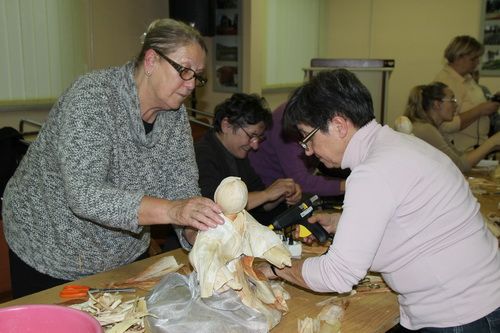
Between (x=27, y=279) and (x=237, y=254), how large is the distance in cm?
82

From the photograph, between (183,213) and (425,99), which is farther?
(425,99)

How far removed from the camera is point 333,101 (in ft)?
4.97

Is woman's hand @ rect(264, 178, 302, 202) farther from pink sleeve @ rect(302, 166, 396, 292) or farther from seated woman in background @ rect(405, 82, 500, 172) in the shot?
seated woman in background @ rect(405, 82, 500, 172)

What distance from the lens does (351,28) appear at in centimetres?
743

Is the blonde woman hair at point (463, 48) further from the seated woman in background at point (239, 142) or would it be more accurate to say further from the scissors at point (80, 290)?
the scissors at point (80, 290)

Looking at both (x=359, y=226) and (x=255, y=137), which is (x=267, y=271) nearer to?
(x=359, y=226)

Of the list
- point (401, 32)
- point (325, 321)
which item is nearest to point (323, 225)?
point (325, 321)

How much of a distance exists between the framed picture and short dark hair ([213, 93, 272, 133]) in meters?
4.58

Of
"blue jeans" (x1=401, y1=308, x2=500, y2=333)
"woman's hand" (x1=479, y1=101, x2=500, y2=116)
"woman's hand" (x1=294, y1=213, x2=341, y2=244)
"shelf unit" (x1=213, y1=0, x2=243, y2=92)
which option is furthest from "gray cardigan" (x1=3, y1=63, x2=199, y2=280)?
"shelf unit" (x1=213, y1=0, x2=243, y2=92)

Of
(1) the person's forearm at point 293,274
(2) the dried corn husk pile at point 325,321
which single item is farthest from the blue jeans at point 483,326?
(1) the person's forearm at point 293,274

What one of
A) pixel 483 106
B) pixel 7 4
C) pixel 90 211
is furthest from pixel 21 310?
pixel 483 106

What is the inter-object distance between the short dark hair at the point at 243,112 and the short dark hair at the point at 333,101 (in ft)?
3.35

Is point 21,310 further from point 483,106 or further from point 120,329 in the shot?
point 483,106

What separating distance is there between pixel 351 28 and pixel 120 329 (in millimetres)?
6785
